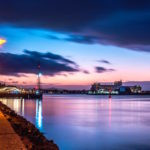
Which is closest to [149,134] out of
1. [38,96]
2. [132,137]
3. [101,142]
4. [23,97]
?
[132,137]

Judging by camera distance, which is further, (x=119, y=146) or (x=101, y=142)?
(x=101, y=142)

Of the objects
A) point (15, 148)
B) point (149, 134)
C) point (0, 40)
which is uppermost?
point (0, 40)

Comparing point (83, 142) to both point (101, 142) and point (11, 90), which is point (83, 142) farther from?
point (11, 90)

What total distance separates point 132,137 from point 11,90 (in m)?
152

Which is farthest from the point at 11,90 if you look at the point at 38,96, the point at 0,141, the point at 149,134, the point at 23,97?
the point at 0,141

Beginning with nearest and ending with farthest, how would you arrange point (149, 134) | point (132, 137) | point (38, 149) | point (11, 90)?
1. point (38, 149)
2. point (132, 137)
3. point (149, 134)
4. point (11, 90)

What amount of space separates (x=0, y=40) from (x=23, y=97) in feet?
463

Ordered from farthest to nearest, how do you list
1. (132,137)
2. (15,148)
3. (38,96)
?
(38,96) → (132,137) → (15,148)

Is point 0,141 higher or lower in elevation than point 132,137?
higher

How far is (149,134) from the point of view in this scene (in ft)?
97.2

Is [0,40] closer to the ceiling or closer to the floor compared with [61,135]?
closer to the ceiling

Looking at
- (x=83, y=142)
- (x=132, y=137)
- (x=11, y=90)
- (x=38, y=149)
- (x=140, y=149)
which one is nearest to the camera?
(x=38, y=149)

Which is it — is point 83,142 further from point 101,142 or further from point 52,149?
point 52,149

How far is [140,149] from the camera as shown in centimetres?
2092
